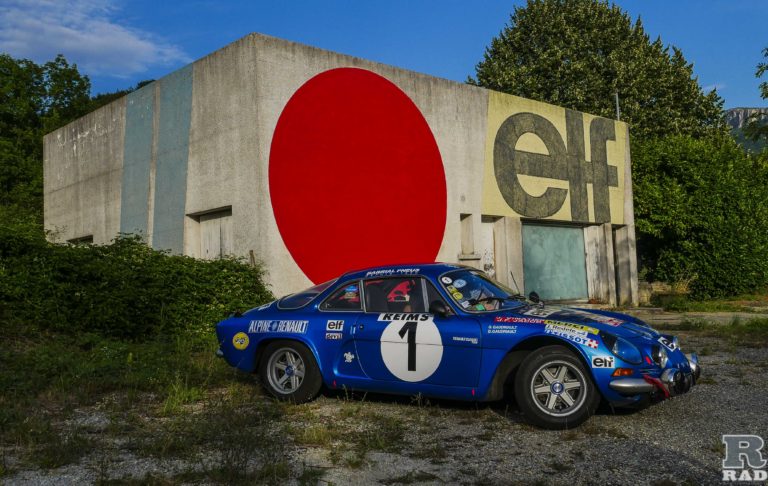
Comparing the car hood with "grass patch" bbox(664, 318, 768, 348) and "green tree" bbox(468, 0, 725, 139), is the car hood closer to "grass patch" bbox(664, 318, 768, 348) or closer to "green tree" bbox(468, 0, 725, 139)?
"grass patch" bbox(664, 318, 768, 348)

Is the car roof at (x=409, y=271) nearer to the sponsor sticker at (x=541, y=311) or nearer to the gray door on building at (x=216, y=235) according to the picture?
the sponsor sticker at (x=541, y=311)

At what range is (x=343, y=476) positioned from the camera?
4.51 metres

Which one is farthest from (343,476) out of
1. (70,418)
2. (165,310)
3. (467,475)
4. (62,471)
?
(165,310)

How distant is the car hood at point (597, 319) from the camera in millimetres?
5816

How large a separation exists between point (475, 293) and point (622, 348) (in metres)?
1.54

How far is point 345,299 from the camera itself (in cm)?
697

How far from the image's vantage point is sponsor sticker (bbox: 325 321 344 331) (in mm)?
6719

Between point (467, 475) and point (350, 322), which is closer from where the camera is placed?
point (467, 475)

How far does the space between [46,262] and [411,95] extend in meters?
8.32

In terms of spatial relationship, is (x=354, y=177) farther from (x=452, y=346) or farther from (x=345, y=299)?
(x=452, y=346)

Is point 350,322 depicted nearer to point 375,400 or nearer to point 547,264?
point 375,400

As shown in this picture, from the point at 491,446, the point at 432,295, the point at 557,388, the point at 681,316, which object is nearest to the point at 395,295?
the point at 432,295

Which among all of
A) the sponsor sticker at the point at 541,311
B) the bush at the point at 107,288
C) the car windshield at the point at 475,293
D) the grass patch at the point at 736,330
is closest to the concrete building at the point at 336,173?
the bush at the point at 107,288

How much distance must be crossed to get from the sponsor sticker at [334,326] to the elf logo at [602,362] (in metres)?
2.44
